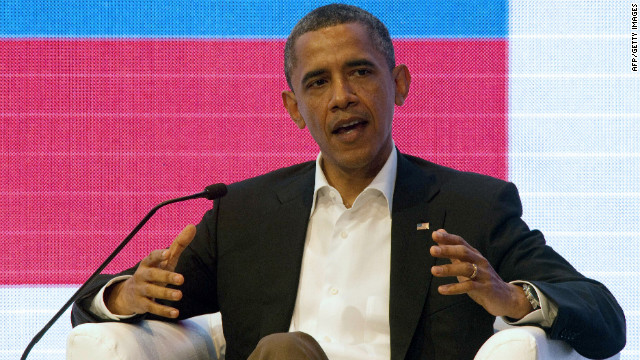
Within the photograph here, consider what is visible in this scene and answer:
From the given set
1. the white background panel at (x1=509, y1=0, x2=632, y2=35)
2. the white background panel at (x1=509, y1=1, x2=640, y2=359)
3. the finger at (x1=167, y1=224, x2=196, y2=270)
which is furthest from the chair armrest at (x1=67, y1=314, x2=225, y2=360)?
the white background panel at (x1=509, y1=0, x2=632, y2=35)

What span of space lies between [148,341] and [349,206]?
74 centimetres

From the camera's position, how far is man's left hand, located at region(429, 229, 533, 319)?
186 centimetres

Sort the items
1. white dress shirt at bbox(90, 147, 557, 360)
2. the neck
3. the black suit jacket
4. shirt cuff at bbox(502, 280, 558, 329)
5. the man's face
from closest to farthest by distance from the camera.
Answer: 1. shirt cuff at bbox(502, 280, 558, 329)
2. the black suit jacket
3. white dress shirt at bbox(90, 147, 557, 360)
4. the man's face
5. the neck

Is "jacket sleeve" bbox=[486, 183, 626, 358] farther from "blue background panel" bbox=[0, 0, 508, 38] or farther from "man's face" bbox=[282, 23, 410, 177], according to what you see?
"blue background panel" bbox=[0, 0, 508, 38]

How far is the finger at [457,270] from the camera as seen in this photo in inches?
72.5

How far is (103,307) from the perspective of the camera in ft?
7.36

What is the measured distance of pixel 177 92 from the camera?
3.11 m

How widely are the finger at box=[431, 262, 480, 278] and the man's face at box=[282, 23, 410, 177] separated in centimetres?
62

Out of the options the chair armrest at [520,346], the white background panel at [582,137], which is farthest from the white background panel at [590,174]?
the chair armrest at [520,346]

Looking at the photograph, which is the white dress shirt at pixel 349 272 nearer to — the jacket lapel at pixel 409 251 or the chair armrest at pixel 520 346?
the jacket lapel at pixel 409 251

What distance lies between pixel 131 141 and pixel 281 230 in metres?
0.93

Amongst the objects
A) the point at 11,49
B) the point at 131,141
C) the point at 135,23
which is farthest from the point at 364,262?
the point at 11,49

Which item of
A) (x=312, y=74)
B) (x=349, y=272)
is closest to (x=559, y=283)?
(x=349, y=272)

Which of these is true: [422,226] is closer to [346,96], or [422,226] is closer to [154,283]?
[346,96]
